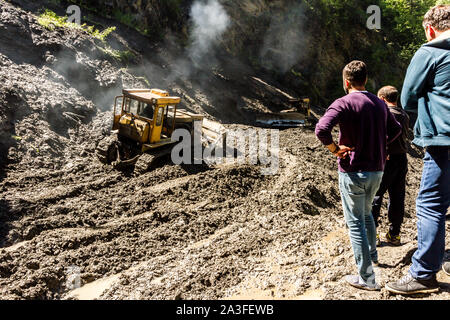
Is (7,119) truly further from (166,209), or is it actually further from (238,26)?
(238,26)

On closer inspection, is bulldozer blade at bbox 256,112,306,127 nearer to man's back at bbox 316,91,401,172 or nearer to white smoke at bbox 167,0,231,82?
white smoke at bbox 167,0,231,82

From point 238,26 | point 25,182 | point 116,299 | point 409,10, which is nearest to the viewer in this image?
point 116,299

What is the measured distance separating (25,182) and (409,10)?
88.2 feet

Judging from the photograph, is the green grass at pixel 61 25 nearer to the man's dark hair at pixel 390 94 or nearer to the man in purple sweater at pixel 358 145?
the man's dark hair at pixel 390 94

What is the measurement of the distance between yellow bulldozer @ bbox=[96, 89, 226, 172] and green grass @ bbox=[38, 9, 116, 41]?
18.8 feet

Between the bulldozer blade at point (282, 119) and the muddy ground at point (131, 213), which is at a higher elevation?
the bulldozer blade at point (282, 119)

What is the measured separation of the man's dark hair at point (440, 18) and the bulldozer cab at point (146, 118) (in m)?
6.47

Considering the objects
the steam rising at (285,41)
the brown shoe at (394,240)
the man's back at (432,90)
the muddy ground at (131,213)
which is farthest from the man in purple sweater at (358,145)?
the steam rising at (285,41)

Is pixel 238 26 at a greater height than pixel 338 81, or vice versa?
pixel 238 26

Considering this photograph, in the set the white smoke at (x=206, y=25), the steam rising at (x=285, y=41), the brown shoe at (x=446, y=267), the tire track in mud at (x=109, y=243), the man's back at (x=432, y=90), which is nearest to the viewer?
the man's back at (x=432, y=90)

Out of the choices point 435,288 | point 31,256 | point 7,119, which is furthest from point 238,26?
point 435,288

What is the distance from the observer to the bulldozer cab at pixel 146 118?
8.95 metres

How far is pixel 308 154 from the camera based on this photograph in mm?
11422

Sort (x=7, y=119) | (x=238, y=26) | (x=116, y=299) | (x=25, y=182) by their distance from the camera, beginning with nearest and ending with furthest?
(x=116, y=299)
(x=25, y=182)
(x=7, y=119)
(x=238, y=26)
